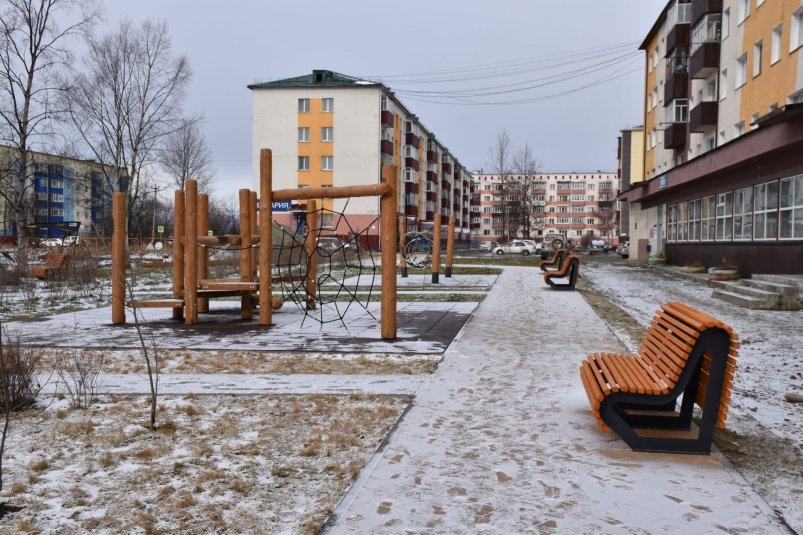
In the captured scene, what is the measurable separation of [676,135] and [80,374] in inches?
1306

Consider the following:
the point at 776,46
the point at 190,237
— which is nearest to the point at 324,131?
the point at 776,46

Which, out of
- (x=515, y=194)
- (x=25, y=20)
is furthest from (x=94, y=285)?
(x=515, y=194)

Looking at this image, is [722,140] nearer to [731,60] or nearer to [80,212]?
[731,60]

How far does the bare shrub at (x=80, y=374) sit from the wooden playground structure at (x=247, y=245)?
4.55 ft

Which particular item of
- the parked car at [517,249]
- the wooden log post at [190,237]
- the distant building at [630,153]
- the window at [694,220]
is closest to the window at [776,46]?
the window at [694,220]

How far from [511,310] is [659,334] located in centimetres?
747

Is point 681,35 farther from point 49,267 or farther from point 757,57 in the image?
point 49,267

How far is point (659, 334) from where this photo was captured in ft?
15.8

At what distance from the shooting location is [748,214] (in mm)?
21703

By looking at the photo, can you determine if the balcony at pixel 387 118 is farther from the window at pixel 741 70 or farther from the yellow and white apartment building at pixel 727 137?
the window at pixel 741 70

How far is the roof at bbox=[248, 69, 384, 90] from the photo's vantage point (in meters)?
52.5

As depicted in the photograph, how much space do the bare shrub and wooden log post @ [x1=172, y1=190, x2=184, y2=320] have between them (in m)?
3.05

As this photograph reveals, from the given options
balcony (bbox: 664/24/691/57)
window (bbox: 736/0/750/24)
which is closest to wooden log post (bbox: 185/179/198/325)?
window (bbox: 736/0/750/24)

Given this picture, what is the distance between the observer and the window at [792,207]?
57.4ft
